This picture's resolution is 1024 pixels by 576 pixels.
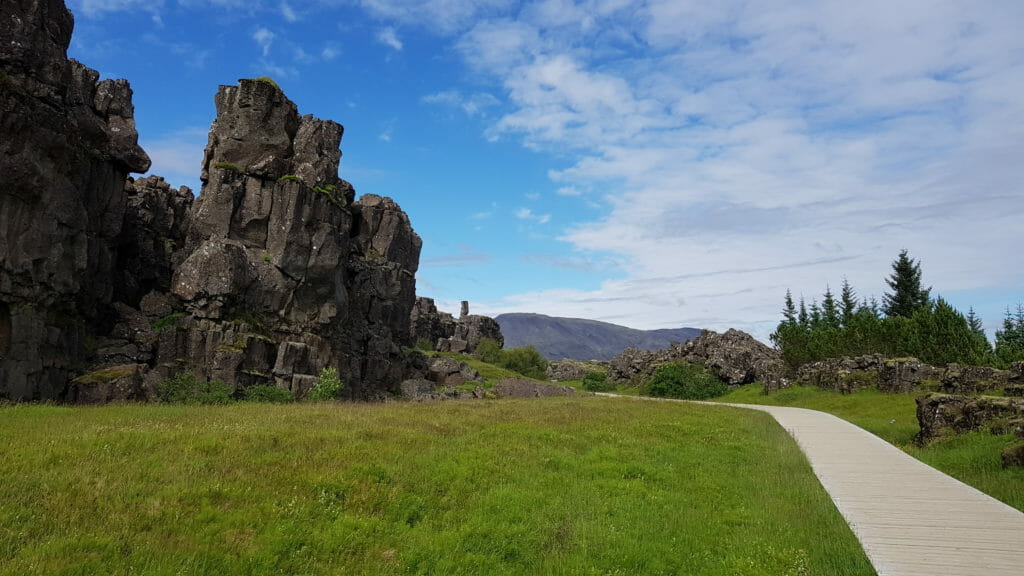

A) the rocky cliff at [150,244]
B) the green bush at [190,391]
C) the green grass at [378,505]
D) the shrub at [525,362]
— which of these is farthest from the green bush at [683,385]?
the shrub at [525,362]

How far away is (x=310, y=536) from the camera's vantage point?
11047 mm

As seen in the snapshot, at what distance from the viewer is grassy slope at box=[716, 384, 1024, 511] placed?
17422 mm

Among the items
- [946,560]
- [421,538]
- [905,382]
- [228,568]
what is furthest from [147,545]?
[905,382]

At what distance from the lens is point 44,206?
31250mm

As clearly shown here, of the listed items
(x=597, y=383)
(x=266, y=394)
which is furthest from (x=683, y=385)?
(x=266, y=394)

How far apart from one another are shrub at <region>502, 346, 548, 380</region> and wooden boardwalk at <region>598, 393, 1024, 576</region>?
104 m

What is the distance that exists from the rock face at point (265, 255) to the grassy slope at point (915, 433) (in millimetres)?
42155

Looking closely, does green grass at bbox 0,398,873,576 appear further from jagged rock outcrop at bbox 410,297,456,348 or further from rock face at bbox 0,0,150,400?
jagged rock outcrop at bbox 410,297,456,348

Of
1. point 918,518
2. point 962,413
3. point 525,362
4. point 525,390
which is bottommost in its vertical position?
point 918,518

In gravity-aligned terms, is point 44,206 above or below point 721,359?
above

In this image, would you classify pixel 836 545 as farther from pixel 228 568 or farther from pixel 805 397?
pixel 805 397

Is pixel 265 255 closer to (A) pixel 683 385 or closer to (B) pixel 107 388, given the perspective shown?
(B) pixel 107 388

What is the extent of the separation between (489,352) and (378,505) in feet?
403

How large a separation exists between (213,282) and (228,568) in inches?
1513
